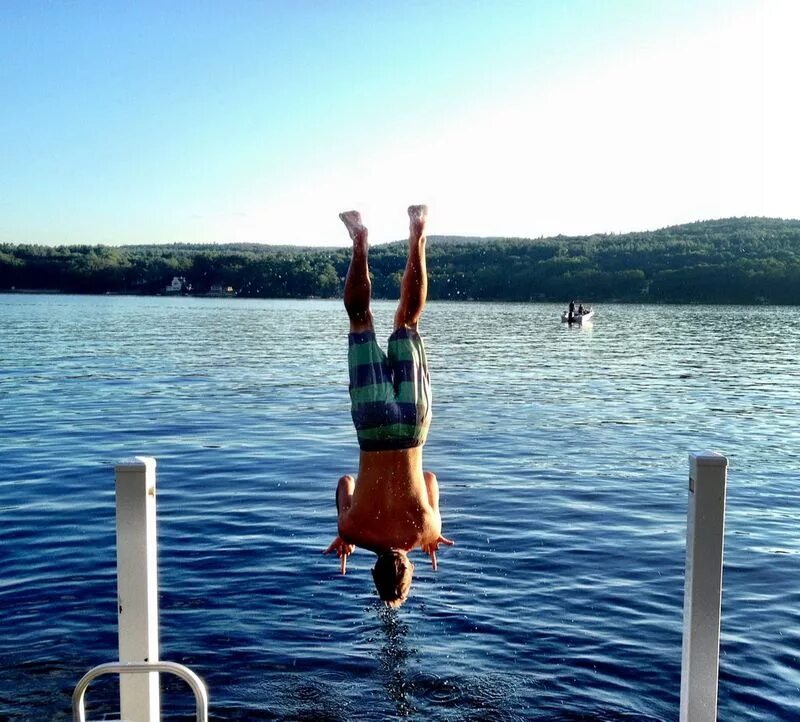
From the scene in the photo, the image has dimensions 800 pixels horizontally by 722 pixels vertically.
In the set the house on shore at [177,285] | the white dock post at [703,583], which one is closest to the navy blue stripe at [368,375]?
the white dock post at [703,583]

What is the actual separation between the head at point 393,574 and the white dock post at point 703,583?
5.36 feet

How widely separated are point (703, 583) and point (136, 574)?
3142 millimetres

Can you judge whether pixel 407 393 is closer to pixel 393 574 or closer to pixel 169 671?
pixel 393 574

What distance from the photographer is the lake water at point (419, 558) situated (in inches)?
358

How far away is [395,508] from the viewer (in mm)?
6047

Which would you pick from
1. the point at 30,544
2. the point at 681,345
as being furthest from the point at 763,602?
the point at 681,345

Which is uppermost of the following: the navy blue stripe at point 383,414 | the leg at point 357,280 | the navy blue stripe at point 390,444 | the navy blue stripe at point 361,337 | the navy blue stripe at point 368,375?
the leg at point 357,280

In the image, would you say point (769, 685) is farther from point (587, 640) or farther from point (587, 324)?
point (587, 324)

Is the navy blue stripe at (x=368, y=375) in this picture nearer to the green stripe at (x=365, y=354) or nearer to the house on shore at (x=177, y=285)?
the green stripe at (x=365, y=354)

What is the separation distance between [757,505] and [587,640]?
7851mm

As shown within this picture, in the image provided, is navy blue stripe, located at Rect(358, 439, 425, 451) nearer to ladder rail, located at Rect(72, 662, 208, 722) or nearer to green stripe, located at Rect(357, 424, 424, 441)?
green stripe, located at Rect(357, 424, 424, 441)

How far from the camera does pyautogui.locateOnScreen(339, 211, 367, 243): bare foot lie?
5.96 m

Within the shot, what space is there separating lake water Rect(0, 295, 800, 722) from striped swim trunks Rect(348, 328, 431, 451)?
3.56m

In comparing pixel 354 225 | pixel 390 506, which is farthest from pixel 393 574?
pixel 354 225
